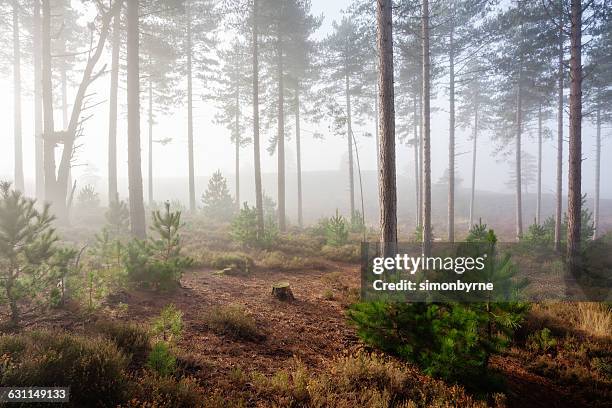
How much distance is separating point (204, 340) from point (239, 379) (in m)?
1.47

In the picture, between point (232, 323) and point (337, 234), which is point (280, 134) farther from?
point (232, 323)

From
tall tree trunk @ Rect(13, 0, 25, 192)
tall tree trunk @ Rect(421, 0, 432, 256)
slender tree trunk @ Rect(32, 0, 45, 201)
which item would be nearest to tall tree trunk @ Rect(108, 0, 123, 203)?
slender tree trunk @ Rect(32, 0, 45, 201)

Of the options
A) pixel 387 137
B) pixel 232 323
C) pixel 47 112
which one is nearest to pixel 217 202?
pixel 47 112

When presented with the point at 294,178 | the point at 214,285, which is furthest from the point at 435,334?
the point at 294,178

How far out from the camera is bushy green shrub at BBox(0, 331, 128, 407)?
340 centimetres

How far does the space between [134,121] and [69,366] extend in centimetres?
1069

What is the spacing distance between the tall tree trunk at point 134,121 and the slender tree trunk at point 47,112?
5116 millimetres

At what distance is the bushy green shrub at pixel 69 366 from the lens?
3398 mm

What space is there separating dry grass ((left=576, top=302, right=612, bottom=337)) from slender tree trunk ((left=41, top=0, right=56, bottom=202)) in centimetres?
1990

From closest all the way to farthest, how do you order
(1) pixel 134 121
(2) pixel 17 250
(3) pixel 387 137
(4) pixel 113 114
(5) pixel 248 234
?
(2) pixel 17 250
(3) pixel 387 137
(1) pixel 134 121
(5) pixel 248 234
(4) pixel 113 114

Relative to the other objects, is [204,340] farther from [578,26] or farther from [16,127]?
[16,127]

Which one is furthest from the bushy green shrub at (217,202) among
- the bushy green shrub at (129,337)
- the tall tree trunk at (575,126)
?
the tall tree trunk at (575,126)

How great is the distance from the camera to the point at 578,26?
10.3 m

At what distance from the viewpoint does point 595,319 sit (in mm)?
6918
